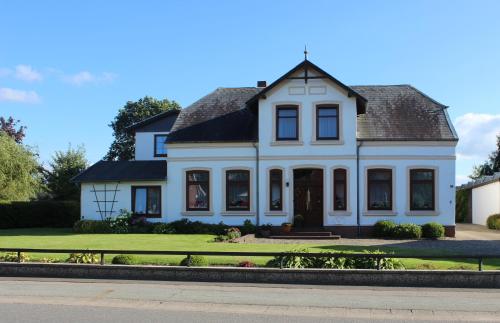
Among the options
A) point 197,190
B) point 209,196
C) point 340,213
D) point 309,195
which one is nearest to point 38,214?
point 197,190

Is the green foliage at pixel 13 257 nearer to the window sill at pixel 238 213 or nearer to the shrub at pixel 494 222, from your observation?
the window sill at pixel 238 213

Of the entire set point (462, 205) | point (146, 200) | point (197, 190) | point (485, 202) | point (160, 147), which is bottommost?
point (462, 205)

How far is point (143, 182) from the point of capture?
28422 millimetres

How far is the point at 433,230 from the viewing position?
2456 centimetres

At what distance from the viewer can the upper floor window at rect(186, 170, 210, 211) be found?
27.2m

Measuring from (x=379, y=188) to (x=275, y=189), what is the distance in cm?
490

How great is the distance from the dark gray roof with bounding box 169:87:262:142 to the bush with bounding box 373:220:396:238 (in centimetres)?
709

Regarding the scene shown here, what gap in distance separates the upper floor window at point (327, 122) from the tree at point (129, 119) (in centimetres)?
3384

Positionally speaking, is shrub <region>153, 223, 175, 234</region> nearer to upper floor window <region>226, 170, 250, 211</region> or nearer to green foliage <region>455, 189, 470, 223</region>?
upper floor window <region>226, 170, 250, 211</region>

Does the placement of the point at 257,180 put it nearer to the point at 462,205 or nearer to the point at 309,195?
the point at 309,195

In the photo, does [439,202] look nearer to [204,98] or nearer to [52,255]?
[204,98]

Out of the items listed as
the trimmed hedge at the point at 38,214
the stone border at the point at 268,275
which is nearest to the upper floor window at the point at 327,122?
the stone border at the point at 268,275

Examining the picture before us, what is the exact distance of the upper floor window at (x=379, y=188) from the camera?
2600cm

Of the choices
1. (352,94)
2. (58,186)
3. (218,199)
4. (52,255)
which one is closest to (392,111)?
(352,94)
